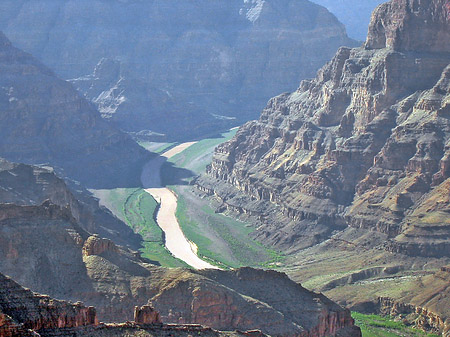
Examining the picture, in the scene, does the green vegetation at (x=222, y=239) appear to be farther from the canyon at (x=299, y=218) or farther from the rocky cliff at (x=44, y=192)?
the rocky cliff at (x=44, y=192)

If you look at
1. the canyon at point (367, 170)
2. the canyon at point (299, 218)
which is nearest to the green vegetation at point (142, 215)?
the canyon at point (299, 218)

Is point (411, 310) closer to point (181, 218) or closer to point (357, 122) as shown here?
point (357, 122)

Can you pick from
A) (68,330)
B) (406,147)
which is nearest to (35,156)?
(406,147)

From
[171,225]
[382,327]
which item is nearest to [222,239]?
[171,225]

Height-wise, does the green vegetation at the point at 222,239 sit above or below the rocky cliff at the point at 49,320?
below

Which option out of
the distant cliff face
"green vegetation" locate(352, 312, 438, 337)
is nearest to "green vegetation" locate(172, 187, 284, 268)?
the distant cliff face

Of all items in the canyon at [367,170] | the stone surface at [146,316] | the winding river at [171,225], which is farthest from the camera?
the winding river at [171,225]

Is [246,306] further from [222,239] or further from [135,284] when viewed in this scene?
[222,239]
